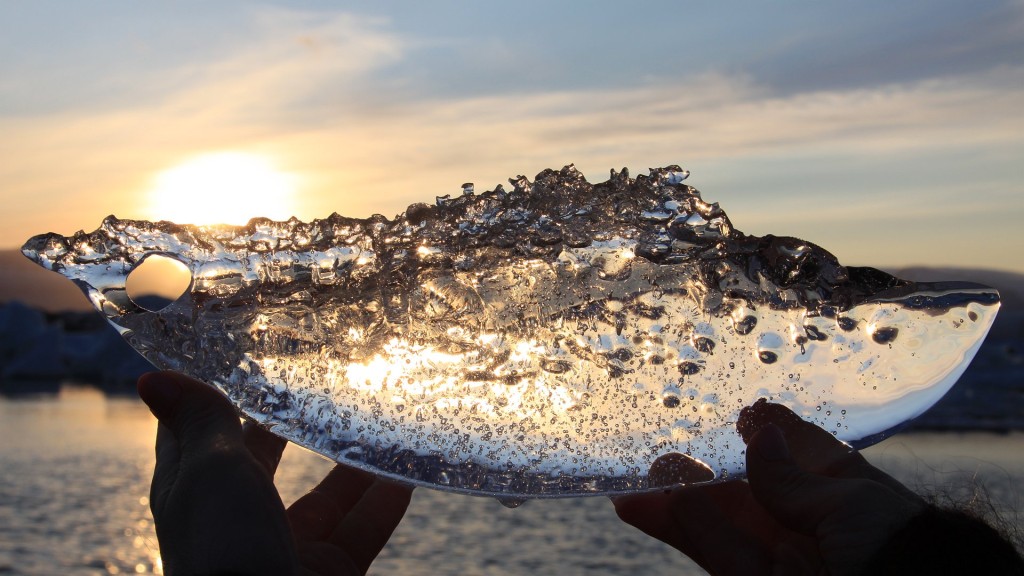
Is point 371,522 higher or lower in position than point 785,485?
lower

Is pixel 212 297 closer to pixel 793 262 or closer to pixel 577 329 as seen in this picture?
pixel 577 329

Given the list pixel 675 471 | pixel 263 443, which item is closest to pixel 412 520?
pixel 263 443

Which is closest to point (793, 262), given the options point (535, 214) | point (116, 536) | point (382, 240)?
point (535, 214)

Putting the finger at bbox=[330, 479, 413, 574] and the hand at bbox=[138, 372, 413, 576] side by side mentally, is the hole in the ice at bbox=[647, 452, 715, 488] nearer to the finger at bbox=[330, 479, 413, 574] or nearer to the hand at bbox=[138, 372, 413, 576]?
the finger at bbox=[330, 479, 413, 574]

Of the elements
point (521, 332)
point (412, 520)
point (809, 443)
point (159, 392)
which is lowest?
point (412, 520)

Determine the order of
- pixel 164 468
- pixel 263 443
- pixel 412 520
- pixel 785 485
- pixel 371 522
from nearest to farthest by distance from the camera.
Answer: pixel 164 468 < pixel 785 485 < pixel 263 443 < pixel 371 522 < pixel 412 520

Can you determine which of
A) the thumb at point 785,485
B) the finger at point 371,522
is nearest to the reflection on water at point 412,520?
the thumb at point 785,485

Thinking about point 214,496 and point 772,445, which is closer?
point 214,496

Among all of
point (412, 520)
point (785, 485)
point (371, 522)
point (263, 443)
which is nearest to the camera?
point (785, 485)

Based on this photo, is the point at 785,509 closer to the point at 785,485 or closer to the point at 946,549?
the point at 785,485
